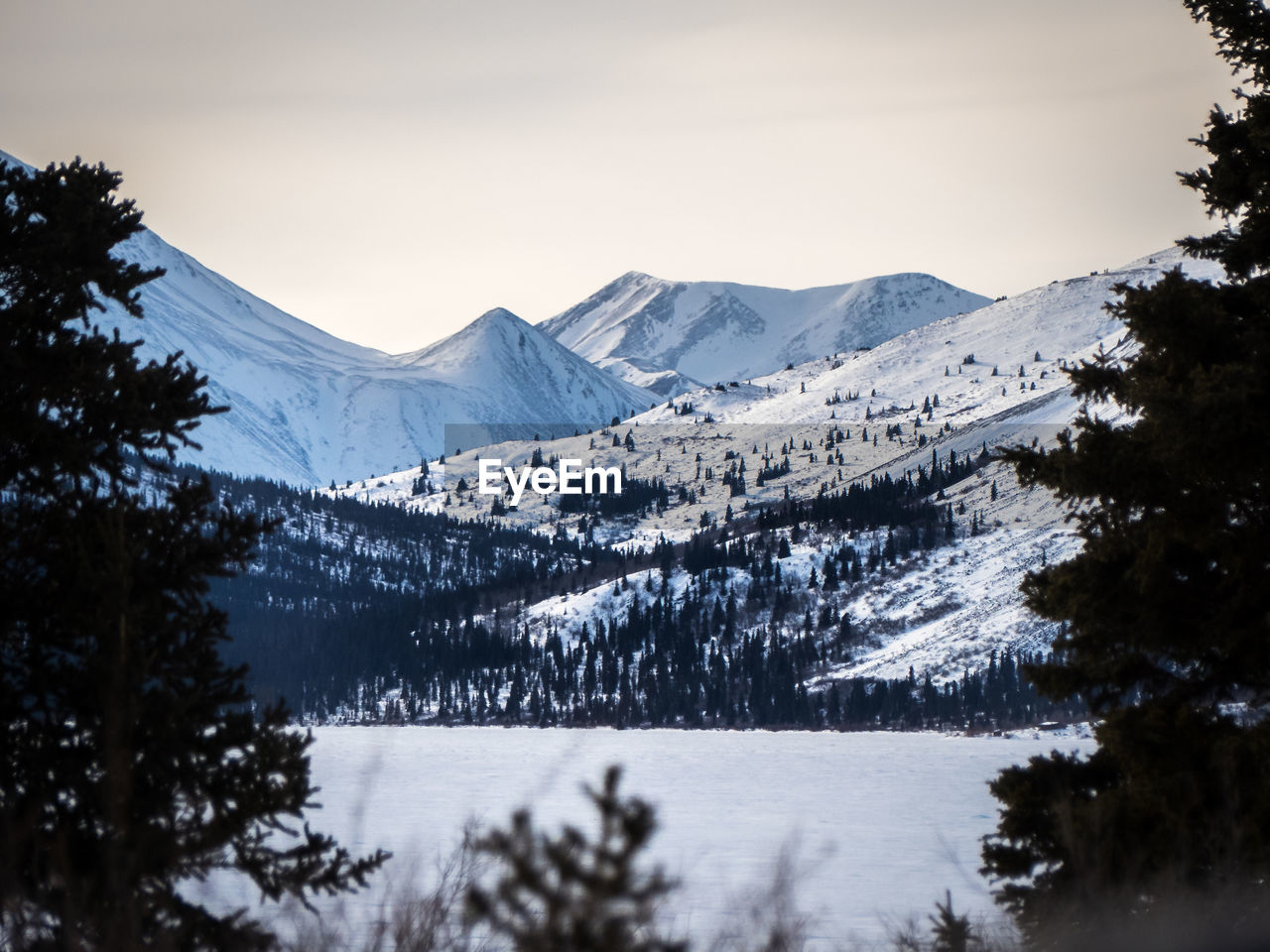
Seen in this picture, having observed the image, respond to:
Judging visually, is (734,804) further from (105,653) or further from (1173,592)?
(105,653)

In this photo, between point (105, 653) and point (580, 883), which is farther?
point (105, 653)

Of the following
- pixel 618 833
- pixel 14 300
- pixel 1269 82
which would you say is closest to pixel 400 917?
pixel 618 833

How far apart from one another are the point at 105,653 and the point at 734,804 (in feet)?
234

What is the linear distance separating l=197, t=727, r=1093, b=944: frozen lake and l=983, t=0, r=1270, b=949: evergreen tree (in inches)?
90.3

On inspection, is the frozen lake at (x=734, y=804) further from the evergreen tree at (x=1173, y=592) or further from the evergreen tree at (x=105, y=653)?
the evergreen tree at (x=1173, y=592)

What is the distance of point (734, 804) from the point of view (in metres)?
81.3

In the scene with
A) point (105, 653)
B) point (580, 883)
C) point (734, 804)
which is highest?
point (105, 653)

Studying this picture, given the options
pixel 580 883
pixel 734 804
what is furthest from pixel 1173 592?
pixel 734 804

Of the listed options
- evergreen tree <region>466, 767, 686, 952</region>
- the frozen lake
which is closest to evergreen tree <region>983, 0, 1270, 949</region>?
the frozen lake

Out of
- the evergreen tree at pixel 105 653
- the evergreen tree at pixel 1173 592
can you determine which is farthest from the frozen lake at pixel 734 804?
the evergreen tree at pixel 1173 592

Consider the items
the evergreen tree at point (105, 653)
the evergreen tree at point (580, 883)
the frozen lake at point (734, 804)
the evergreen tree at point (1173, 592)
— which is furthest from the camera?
the frozen lake at point (734, 804)

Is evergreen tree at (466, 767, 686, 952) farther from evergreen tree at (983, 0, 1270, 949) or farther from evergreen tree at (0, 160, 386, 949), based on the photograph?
evergreen tree at (983, 0, 1270, 949)

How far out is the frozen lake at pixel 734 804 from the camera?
36.2 metres

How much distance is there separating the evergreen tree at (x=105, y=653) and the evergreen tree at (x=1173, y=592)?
27.1 ft
